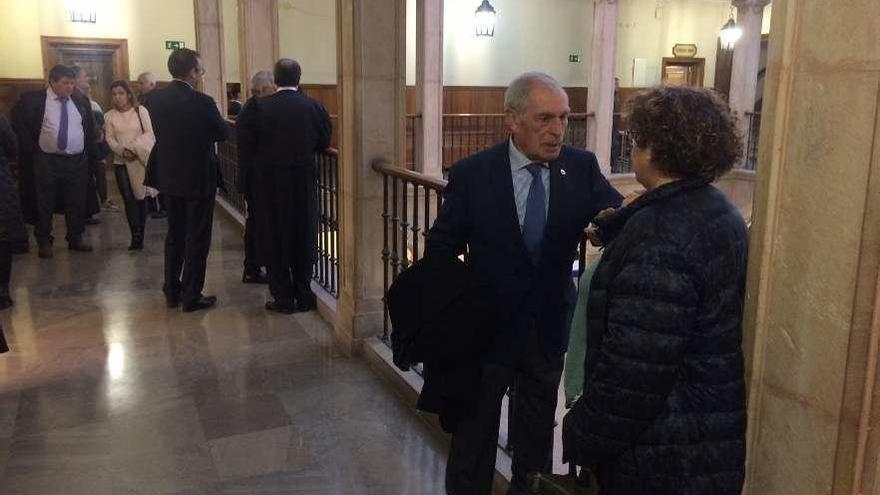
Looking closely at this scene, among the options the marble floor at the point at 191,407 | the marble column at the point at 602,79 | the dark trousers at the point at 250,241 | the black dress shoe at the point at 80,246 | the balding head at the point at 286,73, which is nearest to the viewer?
the marble floor at the point at 191,407

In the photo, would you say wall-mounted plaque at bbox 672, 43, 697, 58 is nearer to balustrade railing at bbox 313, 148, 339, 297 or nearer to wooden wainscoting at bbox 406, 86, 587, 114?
wooden wainscoting at bbox 406, 86, 587, 114

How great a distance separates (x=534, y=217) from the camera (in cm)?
227

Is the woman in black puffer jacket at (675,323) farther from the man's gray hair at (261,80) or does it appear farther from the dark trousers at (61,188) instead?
the dark trousers at (61,188)

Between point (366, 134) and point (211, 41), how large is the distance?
685cm

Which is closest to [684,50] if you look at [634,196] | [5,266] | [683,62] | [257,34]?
[683,62]

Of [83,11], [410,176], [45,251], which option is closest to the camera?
[410,176]

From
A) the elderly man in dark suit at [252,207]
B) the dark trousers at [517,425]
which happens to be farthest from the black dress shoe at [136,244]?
the dark trousers at [517,425]

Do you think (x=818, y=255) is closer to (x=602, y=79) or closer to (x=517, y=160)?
(x=517, y=160)

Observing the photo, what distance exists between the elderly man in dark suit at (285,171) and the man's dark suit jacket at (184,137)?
211 mm

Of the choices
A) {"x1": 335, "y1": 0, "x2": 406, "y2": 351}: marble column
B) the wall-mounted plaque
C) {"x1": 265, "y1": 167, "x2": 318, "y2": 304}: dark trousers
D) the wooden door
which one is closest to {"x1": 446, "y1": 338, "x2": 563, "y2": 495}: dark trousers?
{"x1": 335, "y1": 0, "x2": 406, "y2": 351}: marble column

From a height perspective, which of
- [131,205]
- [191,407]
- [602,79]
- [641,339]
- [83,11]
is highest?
[83,11]

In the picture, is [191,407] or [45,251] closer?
[191,407]

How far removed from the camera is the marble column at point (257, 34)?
9398 mm

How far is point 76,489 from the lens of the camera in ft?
9.61
